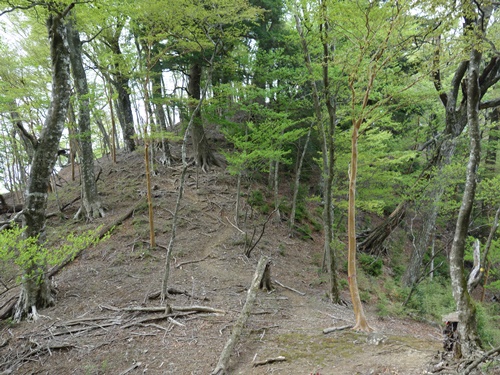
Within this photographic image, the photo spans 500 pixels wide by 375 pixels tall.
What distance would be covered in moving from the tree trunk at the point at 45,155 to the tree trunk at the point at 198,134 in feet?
22.0

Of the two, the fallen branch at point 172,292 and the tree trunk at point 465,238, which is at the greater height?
the tree trunk at point 465,238

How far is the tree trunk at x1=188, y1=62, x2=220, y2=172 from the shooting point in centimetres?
1380

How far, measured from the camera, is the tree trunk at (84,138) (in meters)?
10.8

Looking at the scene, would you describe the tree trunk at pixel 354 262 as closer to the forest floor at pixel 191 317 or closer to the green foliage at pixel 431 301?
the forest floor at pixel 191 317

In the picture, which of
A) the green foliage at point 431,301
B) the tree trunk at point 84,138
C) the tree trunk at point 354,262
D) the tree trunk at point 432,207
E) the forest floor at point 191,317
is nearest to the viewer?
the forest floor at point 191,317

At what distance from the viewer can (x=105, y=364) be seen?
4.69 m

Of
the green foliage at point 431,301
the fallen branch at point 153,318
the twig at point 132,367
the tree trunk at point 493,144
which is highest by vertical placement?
the tree trunk at point 493,144

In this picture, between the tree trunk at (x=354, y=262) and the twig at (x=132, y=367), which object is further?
the tree trunk at (x=354, y=262)

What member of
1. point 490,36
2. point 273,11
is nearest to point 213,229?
point 490,36

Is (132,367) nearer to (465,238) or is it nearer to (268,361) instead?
(268,361)

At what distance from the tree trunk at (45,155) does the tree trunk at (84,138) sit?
424 cm

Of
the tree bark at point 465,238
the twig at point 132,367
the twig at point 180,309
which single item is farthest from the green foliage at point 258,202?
the tree bark at point 465,238

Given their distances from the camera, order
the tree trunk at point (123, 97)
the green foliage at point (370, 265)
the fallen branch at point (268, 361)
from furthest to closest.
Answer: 1. the tree trunk at point (123, 97)
2. the green foliage at point (370, 265)
3. the fallen branch at point (268, 361)

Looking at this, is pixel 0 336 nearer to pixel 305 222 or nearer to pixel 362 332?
pixel 362 332
